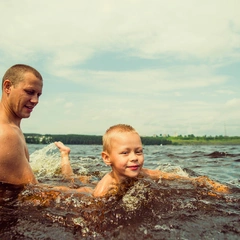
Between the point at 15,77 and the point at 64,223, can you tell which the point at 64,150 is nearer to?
the point at 15,77

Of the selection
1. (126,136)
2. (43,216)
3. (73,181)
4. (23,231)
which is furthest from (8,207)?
(73,181)

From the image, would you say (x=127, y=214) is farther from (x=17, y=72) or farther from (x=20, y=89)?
(x=17, y=72)

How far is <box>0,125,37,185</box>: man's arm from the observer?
176 inches

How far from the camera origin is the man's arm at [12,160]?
4477 millimetres

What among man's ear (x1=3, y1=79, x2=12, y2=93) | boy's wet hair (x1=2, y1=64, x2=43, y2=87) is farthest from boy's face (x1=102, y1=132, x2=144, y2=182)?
man's ear (x1=3, y1=79, x2=12, y2=93)

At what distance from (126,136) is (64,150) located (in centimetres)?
405

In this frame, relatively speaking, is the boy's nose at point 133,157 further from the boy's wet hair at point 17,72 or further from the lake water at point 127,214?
the boy's wet hair at point 17,72

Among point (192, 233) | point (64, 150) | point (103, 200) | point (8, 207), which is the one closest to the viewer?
point (192, 233)

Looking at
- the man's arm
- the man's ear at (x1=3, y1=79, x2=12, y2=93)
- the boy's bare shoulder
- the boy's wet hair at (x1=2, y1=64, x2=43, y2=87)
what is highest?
the boy's wet hair at (x1=2, y1=64, x2=43, y2=87)

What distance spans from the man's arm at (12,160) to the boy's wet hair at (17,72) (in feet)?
2.86

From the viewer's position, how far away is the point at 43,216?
3430mm

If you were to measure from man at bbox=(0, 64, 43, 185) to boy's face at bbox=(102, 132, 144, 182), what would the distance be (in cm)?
154

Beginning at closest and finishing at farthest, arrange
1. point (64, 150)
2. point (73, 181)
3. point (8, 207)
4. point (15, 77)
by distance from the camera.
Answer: point (8, 207) → point (15, 77) → point (73, 181) → point (64, 150)

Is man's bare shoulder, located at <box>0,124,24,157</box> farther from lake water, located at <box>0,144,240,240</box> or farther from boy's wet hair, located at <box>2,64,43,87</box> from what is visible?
boy's wet hair, located at <box>2,64,43,87</box>
